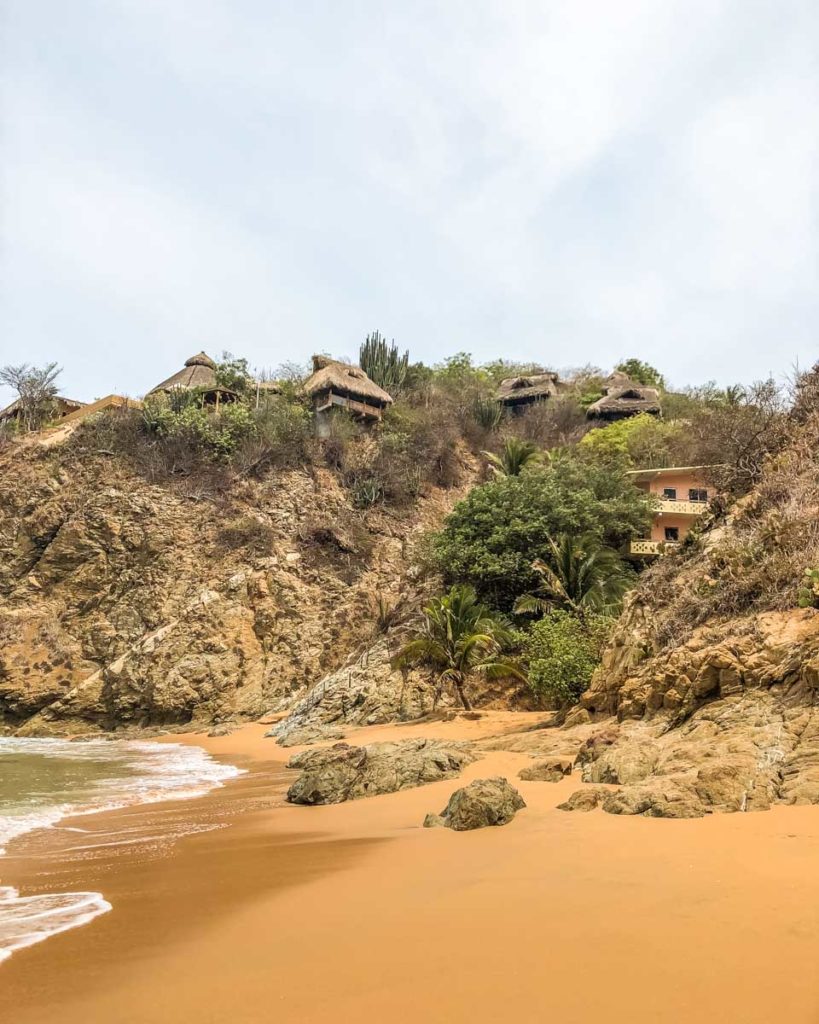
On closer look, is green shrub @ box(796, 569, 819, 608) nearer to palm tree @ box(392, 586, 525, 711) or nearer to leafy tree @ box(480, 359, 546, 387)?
palm tree @ box(392, 586, 525, 711)

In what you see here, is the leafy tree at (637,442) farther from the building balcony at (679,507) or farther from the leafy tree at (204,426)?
the leafy tree at (204,426)

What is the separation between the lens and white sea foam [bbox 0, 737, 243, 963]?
4.54 meters

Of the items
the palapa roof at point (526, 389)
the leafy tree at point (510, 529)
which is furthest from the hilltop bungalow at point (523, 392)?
the leafy tree at point (510, 529)

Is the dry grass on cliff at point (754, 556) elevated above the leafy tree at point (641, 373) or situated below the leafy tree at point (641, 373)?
below

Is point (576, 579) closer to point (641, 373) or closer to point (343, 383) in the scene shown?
point (343, 383)

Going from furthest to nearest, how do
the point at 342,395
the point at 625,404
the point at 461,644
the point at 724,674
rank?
1. the point at 625,404
2. the point at 342,395
3. the point at 461,644
4. the point at 724,674

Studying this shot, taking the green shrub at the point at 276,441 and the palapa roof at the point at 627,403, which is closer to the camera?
the green shrub at the point at 276,441

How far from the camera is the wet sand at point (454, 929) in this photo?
2.88 metres

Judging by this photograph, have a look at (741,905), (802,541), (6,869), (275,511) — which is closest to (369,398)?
(275,511)

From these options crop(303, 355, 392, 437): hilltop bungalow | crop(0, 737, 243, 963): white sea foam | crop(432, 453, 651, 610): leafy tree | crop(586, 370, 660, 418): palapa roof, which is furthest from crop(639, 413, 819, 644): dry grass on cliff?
crop(586, 370, 660, 418): palapa roof

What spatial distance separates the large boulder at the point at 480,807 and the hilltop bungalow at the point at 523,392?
4280cm

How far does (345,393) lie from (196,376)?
9.12 meters

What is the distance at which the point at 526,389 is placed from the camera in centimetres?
5066

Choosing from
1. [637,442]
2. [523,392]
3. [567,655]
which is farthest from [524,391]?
[567,655]
